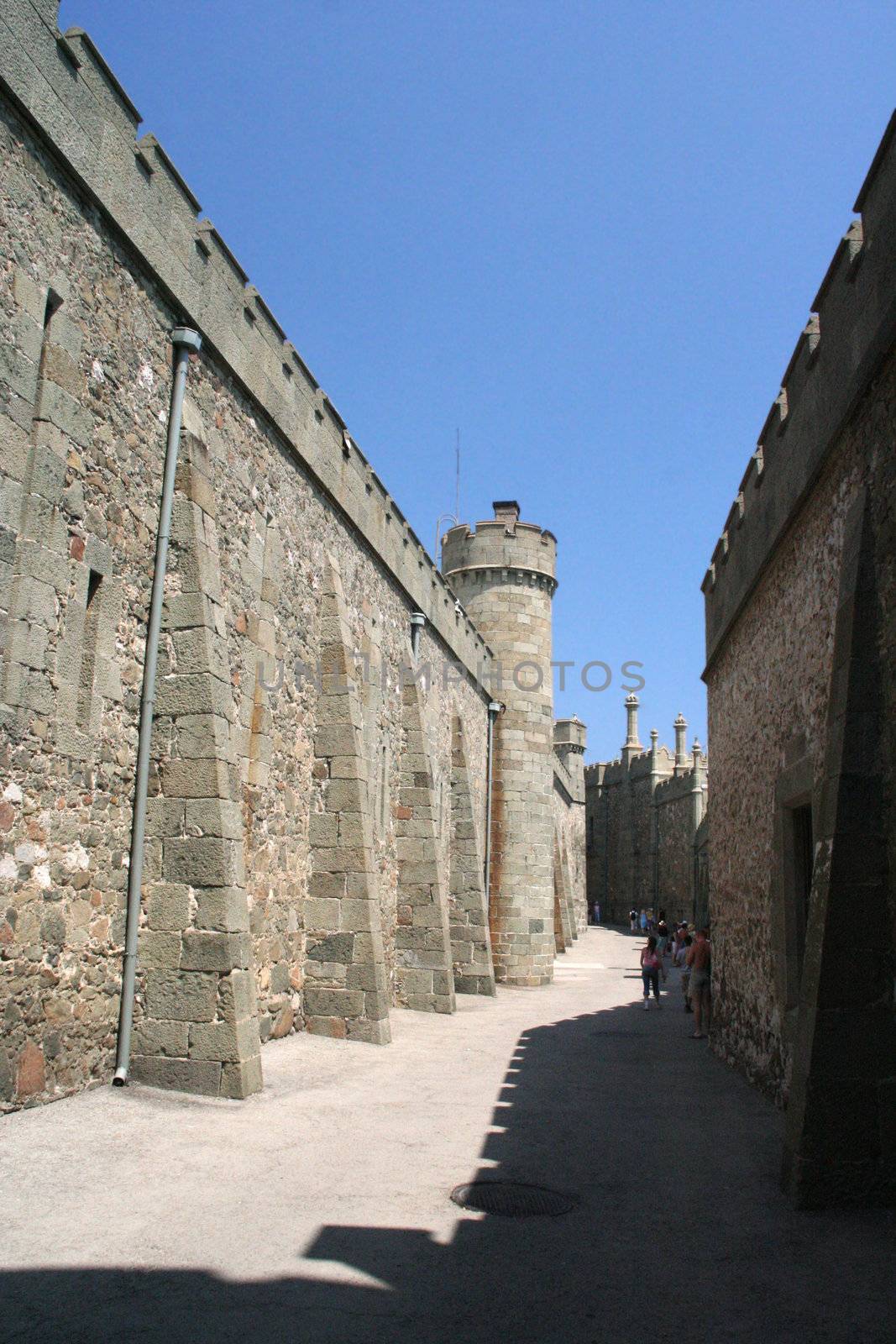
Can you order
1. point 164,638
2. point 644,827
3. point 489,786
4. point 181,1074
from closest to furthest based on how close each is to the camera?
point 181,1074 < point 164,638 < point 489,786 < point 644,827

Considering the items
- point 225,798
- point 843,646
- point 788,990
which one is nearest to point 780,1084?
point 788,990

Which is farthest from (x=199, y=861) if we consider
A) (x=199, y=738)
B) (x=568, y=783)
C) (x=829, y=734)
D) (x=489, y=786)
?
(x=568, y=783)

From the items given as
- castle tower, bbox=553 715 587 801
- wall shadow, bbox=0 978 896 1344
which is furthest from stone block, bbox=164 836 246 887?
castle tower, bbox=553 715 587 801

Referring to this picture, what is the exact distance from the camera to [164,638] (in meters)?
7.98

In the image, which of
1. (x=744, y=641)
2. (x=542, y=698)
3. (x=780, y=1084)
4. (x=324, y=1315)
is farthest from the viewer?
(x=542, y=698)

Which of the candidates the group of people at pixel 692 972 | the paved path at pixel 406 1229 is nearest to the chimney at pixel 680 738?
the group of people at pixel 692 972

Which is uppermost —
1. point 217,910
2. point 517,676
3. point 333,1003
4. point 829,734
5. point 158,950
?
point 517,676

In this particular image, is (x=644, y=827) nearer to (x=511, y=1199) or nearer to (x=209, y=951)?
(x=209, y=951)

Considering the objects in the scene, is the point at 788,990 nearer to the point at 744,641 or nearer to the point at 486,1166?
the point at 486,1166

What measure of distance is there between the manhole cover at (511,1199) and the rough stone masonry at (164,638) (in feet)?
6.93

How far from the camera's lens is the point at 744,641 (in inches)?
416

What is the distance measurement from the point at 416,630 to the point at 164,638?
8.31 meters

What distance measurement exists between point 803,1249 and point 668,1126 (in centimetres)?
306

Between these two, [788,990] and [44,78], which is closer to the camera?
[44,78]
